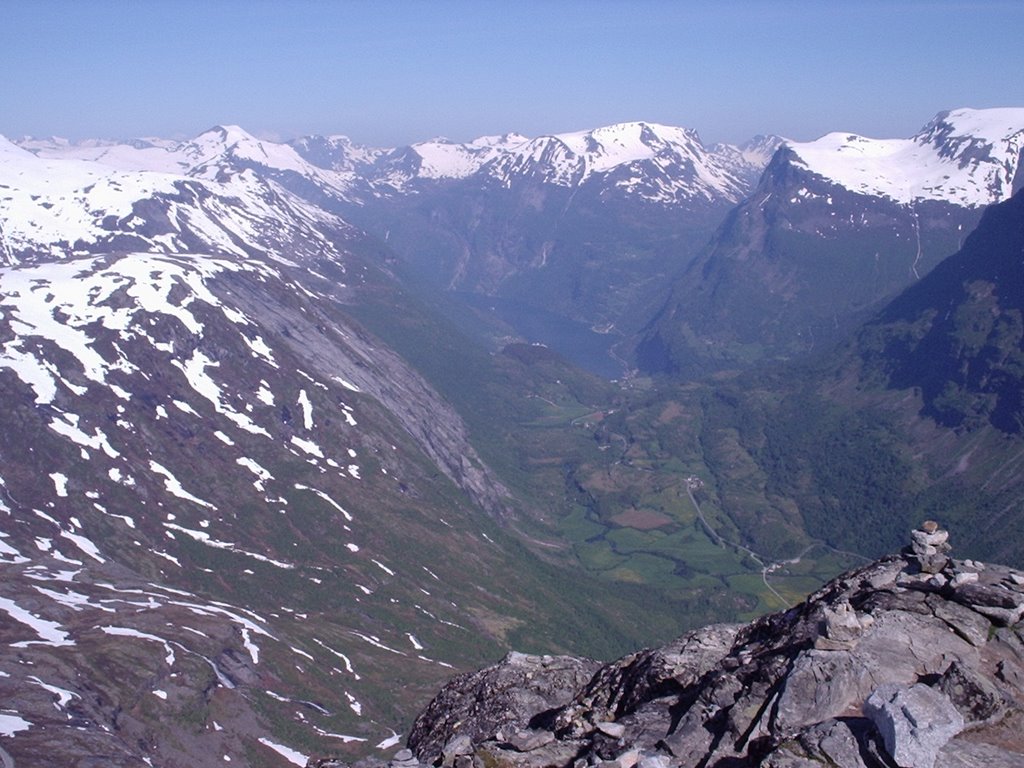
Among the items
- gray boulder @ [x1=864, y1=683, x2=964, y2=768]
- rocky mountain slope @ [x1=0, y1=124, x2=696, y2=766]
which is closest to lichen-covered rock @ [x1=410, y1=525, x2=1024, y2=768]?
gray boulder @ [x1=864, y1=683, x2=964, y2=768]

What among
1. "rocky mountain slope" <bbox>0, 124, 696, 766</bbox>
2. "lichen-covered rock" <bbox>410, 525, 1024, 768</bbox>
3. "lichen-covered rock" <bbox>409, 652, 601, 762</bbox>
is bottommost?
"rocky mountain slope" <bbox>0, 124, 696, 766</bbox>

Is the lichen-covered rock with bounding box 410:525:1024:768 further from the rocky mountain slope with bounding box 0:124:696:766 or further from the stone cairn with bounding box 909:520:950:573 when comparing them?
the rocky mountain slope with bounding box 0:124:696:766

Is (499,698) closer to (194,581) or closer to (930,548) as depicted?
(930,548)

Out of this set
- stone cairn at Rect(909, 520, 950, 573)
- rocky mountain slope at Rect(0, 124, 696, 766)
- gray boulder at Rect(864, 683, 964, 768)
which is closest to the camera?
gray boulder at Rect(864, 683, 964, 768)

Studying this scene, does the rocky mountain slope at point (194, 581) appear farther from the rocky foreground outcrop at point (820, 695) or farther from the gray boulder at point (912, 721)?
the gray boulder at point (912, 721)

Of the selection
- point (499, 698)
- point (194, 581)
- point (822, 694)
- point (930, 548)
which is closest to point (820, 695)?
point (822, 694)

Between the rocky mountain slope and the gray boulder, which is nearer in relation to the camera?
the gray boulder

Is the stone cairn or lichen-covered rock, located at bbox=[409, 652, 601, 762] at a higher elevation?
the stone cairn
